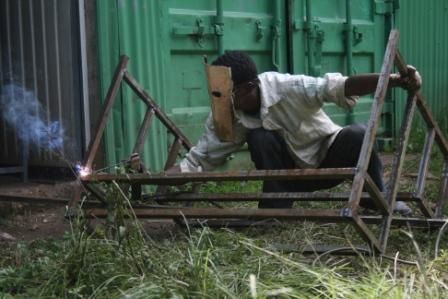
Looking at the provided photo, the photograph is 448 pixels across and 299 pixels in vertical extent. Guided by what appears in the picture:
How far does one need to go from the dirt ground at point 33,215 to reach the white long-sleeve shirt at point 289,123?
53 centimetres

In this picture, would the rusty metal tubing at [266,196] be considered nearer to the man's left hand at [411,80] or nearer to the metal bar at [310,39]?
the man's left hand at [411,80]

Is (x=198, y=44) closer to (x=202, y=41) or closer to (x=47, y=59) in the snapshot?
(x=202, y=41)

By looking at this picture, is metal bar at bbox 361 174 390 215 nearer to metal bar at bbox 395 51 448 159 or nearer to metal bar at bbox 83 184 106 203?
metal bar at bbox 395 51 448 159

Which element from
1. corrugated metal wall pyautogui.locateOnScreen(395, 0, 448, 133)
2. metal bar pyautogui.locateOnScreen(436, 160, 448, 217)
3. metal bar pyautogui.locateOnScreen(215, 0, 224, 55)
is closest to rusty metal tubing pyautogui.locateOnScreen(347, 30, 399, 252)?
metal bar pyautogui.locateOnScreen(436, 160, 448, 217)

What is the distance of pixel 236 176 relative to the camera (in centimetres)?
287

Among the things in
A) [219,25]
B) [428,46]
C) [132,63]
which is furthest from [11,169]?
[428,46]

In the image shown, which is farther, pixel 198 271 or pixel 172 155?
pixel 172 155

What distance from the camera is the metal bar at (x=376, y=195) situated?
2662 millimetres

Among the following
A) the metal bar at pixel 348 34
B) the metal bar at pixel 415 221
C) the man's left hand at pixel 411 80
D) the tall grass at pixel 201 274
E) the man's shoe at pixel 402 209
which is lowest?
the man's shoe at pixel 402 209

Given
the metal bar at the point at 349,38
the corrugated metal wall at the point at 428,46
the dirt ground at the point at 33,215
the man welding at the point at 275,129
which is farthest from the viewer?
the corrugated metal wall at the point at 428,46

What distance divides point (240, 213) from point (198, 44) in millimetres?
2496

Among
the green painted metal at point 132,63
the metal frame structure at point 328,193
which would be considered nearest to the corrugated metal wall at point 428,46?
the green painted metal at point 132,63

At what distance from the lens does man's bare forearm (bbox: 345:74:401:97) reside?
9.96 feet

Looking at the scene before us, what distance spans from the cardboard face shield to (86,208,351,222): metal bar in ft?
2.06
